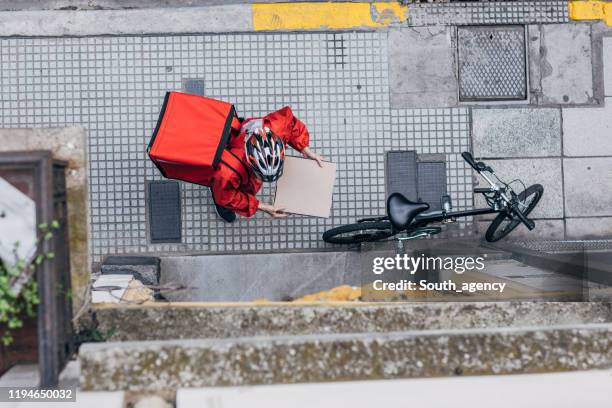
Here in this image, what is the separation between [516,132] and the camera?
7.03 meters

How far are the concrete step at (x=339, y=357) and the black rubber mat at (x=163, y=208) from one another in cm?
329

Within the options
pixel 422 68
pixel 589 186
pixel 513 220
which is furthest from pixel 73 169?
pixel 589 186

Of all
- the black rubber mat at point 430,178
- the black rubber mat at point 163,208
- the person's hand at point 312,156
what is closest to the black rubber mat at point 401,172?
the black rubber mat at point 430,178

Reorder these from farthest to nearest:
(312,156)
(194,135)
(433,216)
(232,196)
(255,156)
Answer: (312,156)
(433,216)
(232,196)
(194,135)
(255,156)

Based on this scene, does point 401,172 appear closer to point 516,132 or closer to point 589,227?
point 516,132

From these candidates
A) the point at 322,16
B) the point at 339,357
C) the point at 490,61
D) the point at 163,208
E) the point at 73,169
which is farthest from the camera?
the point at 490,61

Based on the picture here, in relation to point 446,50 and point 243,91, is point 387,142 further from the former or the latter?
point 243,91

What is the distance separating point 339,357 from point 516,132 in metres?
4.85

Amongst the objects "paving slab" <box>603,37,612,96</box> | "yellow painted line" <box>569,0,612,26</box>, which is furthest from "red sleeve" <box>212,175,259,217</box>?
"yellow painted line" <box>569,0,612,26</box>

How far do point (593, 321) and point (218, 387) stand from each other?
2990 millimetres

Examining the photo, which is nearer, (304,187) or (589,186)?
(304,187)

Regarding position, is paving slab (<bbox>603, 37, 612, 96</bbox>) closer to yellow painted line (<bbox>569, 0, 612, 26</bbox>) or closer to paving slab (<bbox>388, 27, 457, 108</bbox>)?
yellow painted line (<bbox>569, 0, 612, 26</bbox>)

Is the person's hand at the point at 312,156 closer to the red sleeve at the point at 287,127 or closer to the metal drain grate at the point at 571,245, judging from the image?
the red sleeve at the point at 287,127

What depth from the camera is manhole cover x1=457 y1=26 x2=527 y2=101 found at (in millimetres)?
7016
